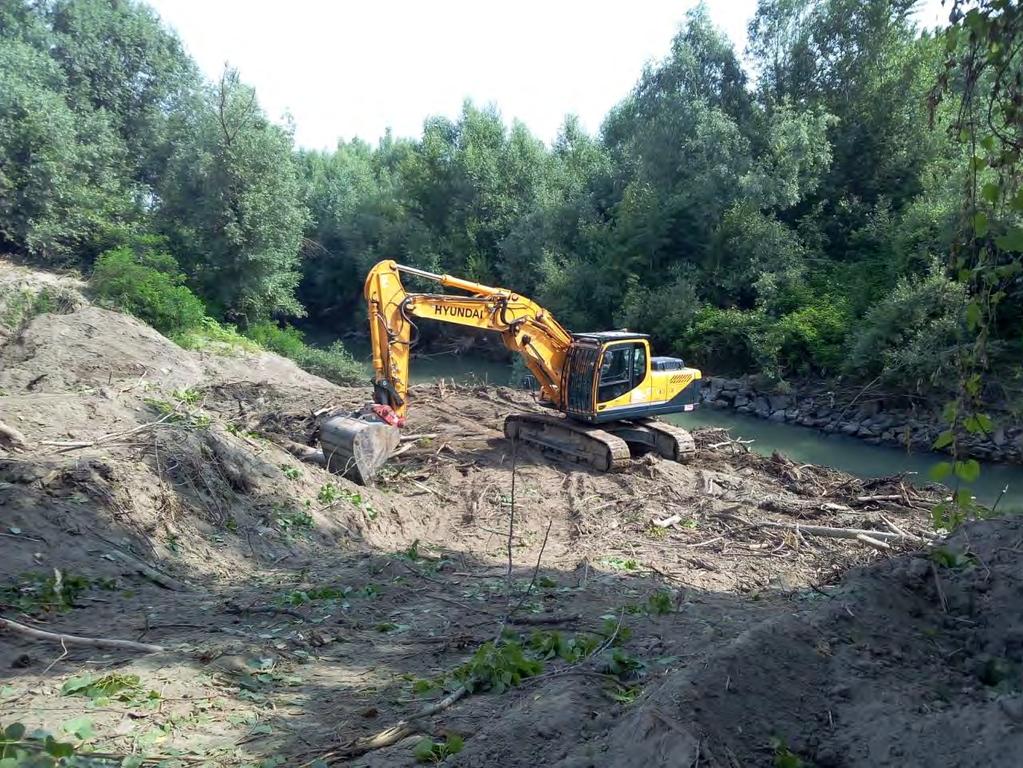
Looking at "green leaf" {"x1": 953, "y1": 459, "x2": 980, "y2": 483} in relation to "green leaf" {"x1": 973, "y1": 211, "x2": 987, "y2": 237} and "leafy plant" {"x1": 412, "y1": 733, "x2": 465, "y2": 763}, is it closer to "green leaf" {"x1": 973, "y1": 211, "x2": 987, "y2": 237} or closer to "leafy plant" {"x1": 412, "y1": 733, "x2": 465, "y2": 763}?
"green leaf" {"x1": 973, "y1": 211, "x2": 987, "y2": 237}

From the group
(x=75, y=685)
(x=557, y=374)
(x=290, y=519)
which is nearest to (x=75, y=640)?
(x=75, y=685)

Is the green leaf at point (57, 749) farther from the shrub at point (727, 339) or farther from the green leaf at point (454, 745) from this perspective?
the shrub at point (727, 339)

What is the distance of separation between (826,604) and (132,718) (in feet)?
12.0

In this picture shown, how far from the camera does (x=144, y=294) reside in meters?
23.4

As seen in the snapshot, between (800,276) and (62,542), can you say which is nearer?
(62,542)

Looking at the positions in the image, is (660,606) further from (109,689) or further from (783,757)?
(109,689)

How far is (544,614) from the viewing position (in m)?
6.12

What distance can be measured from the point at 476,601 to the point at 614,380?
25.3ft

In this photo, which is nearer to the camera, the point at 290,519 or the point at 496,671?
the point at 496,671

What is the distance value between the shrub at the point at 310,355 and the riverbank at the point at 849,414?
36.8 feet

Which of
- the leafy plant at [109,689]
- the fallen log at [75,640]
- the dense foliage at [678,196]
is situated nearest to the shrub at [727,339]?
the dense foliage at [678,196]

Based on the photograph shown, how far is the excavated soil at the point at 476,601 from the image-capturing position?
338cm

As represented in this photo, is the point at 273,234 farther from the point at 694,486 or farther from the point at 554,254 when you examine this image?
the point at 694,486

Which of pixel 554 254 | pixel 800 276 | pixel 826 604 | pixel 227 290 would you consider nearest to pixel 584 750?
pixel 826 604
